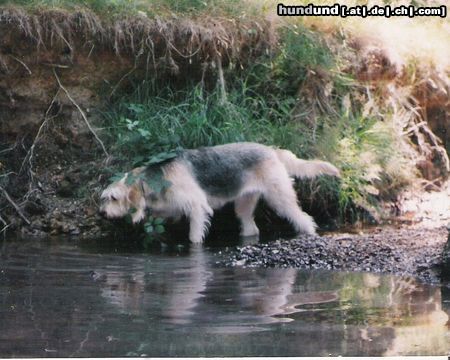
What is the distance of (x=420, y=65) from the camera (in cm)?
970

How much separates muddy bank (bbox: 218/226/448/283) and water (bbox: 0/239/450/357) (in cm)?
21

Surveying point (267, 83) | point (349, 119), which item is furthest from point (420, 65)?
point (267, 83)

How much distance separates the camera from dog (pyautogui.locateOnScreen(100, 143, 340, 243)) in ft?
26.8

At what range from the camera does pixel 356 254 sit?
275 inches

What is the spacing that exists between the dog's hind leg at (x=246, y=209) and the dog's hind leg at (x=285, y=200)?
14 cm

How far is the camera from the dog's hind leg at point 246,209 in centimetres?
852

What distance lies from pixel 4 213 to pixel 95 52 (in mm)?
1773

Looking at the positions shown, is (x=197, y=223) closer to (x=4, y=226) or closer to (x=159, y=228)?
(x=159, y=228)

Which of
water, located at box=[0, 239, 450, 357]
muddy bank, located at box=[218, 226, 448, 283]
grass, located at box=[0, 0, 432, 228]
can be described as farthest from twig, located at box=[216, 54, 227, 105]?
water, located at box=[0, 239, 450, 357]

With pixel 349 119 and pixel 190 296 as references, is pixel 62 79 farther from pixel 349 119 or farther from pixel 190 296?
pixel 190 296

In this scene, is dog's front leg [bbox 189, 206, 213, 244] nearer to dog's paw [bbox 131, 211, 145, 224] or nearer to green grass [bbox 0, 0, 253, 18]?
dog's paw [bbox 131, 211, 145, 224]

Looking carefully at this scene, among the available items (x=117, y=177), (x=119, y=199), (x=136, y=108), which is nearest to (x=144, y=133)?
(x=136, y=108)

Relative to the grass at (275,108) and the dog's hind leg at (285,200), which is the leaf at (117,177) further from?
the dog's hind leg at (285,200)

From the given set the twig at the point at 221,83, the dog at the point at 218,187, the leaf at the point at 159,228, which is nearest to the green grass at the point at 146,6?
the twig at the point at 221,83
